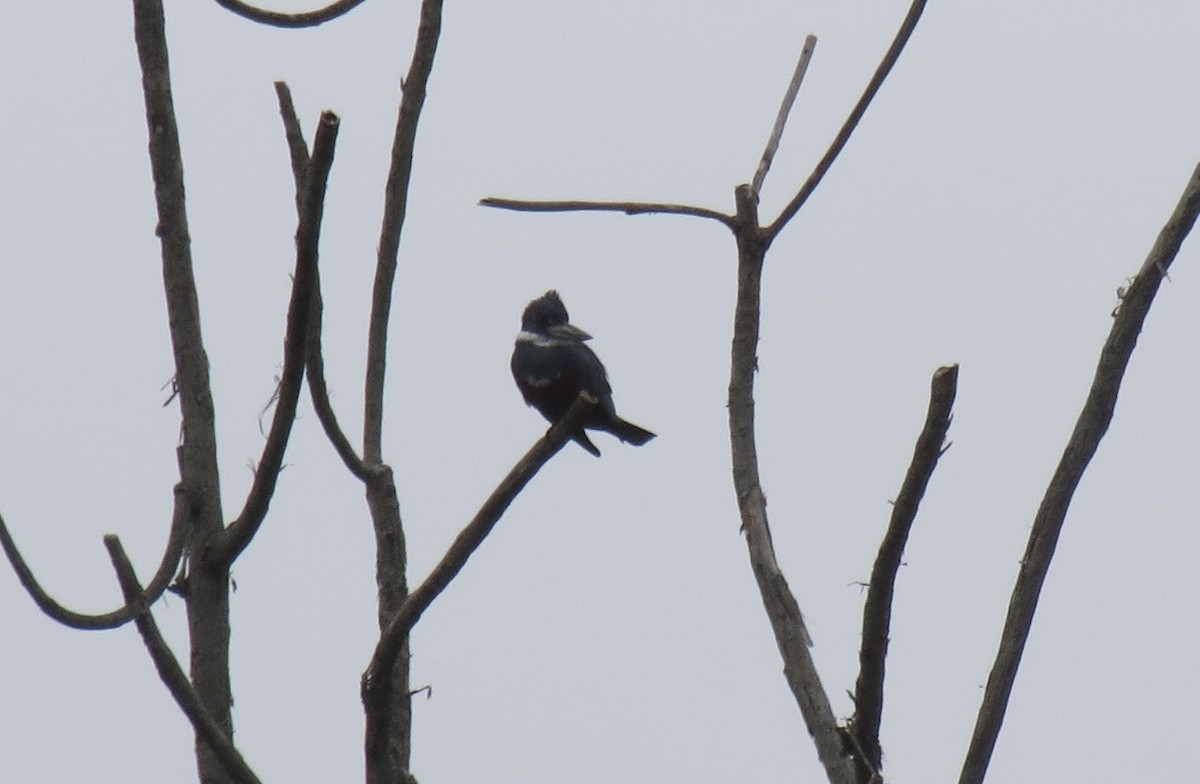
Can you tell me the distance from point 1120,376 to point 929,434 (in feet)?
1.55

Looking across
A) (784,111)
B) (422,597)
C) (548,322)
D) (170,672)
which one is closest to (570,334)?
(548,322)

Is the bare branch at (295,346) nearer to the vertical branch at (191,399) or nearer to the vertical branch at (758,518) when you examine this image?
the vertical branch at (191,399)

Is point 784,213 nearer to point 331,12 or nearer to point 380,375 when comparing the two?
point 380,375

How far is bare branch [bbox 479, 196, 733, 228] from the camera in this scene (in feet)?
12.3

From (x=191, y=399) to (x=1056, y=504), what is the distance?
1.95m

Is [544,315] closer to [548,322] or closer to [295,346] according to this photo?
[548,322]

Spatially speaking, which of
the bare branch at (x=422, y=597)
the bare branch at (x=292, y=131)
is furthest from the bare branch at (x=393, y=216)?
the bare branch at (x=422, y=597)

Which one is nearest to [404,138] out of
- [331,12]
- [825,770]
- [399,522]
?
[331,12]

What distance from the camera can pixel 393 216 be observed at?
4316 millimetres

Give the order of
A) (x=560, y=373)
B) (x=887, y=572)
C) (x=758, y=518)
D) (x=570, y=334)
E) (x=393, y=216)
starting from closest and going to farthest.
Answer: (x=887, y=572), (x=758, y=518), (x=393, y=216), (x=560, y=373), (x=570, y=334)

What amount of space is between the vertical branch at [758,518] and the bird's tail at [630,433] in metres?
2.35

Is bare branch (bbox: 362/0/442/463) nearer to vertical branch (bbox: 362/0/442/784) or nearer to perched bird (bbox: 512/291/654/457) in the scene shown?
vertical branch (bbox: 362/0/442/784)

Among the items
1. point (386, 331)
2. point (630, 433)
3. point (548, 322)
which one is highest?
point (548, 322)

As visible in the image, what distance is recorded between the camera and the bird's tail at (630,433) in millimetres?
6125
